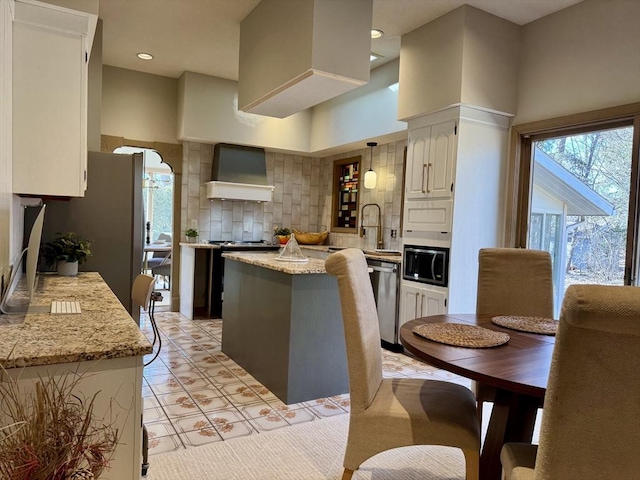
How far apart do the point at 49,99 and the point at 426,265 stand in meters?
2.93

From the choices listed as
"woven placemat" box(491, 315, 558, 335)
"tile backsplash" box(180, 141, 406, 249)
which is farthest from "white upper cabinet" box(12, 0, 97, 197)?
"tile backsplash" box(180, 141, 406, 249)

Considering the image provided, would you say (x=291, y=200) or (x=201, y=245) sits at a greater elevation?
(x=291, y=200)

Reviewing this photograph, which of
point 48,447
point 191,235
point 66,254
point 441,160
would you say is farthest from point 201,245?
point 48,447

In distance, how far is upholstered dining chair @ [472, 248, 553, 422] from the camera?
8.20 feet

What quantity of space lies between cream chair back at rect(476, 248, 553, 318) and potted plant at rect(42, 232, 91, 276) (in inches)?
102

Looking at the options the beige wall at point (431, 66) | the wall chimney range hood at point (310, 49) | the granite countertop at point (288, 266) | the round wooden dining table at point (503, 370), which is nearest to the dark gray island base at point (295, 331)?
the granite countertop at point (288, 266)

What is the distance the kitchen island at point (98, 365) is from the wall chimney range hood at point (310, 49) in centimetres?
220

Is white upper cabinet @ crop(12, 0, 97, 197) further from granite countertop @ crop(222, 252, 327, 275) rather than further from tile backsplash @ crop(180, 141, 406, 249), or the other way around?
tile backsplash @ crop(180, 141, 406, 249)

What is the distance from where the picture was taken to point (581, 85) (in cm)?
323

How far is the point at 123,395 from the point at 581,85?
347 cm

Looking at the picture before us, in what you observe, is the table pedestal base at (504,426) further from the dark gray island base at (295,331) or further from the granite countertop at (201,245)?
the granite countertop at (201,245)

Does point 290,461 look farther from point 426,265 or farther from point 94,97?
point 94,97

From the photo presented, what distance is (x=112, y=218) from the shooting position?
3379 mm

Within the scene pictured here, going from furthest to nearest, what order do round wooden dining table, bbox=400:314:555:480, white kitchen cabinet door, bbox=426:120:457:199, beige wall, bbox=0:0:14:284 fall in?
white kitchen cabinet door, bbox=426:120:457:199, beige wall, bbox=0:0:14:284, round wooden dining table, bbox=400:314:555:480
